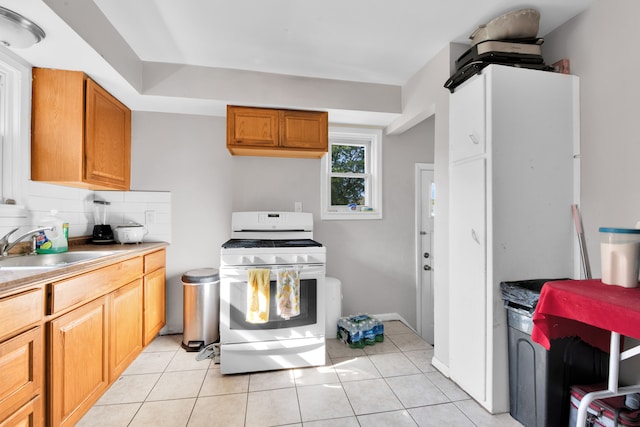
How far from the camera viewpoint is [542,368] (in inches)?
59.8

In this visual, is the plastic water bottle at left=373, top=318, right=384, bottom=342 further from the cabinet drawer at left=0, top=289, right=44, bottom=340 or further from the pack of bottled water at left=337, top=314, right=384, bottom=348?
the cabinet drawer at left=0, top=289, right=44, bottom=340

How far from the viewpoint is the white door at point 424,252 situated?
3.34 metres

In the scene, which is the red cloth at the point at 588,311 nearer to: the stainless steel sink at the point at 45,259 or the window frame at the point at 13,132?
the stainless steel sink at the point at 45,259

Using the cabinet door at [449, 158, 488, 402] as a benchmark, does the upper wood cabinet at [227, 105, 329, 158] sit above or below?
above

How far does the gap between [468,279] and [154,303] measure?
2.52m

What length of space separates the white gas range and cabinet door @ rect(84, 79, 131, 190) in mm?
1196

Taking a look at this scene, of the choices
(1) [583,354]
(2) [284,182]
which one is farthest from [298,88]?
(1) [583,354]

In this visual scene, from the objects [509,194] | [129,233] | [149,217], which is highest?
[509,194]

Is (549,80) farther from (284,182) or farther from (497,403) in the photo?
(284,182)

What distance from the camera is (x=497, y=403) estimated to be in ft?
5.69

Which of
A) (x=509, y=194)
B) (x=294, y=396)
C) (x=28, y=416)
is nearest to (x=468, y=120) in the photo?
(x=509, y=194)

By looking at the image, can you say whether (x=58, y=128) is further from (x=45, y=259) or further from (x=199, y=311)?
(x=199, y=311)

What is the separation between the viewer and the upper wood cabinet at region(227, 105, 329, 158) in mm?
2670

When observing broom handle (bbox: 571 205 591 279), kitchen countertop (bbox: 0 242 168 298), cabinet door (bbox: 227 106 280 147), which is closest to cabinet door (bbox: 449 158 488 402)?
broom handle (bbox: 571 205 591 279)
